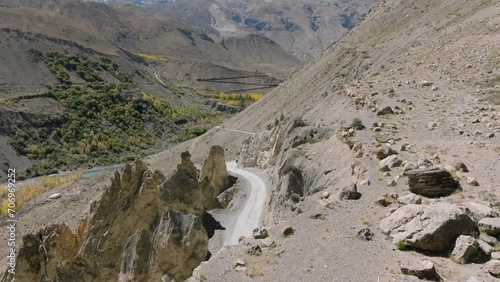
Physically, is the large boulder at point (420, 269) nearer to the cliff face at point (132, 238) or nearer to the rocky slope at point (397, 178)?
the rocky slope at point (397, 178)

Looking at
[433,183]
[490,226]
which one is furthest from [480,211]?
[433,183]

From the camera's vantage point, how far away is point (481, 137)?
18.4 metres

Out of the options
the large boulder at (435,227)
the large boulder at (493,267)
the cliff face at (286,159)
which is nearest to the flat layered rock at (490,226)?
the large boulder at (435,227)

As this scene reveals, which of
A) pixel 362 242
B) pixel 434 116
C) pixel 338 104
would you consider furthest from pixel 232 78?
pixel 362 242

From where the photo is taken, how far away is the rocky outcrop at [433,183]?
44.8 feet

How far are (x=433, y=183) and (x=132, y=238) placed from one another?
42.4 feet

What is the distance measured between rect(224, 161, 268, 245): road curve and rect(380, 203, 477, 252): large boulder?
1361 centimetres

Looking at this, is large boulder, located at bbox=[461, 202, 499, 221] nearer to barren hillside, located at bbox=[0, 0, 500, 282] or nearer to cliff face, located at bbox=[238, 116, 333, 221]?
barren hillside, located at bbox=[0, 0, 500, 282]

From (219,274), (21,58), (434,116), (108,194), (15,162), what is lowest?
(15,162)

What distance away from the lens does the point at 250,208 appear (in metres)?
30.9

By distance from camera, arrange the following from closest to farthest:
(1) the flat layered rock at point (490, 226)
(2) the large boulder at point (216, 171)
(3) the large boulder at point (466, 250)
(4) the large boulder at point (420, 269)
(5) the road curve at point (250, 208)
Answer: (4) the large boulder at point (420, 269) < (3) the large boulder at point (466, 250) < (1) the flat layered rock at point (490, 226) < (5) the road curve at point (250, 208) < (2) the large boulder at point (216, 171)

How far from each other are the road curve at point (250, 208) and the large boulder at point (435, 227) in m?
13.6

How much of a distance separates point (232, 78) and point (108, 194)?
154 m

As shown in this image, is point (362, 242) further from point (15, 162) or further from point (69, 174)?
point (15, 162)
